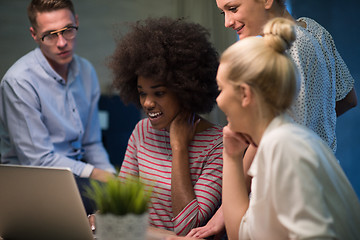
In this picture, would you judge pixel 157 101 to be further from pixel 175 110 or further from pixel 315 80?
pixel 315 80

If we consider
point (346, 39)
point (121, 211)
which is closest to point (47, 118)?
point (346, 39)

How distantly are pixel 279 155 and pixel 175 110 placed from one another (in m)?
0.91

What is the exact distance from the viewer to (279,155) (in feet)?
3.87

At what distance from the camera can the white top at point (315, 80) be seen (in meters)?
1.67

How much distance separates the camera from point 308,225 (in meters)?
1.11

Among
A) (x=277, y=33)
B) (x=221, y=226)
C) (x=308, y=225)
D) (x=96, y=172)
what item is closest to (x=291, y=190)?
(x=308, y=225)

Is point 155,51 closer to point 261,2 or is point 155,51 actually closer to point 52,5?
point 261,2

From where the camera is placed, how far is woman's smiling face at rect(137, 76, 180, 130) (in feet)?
6.54

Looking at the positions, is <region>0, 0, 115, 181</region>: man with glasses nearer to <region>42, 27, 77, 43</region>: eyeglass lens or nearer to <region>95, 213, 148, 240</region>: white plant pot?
<region>42, 27, 77, 43</region>: eyeglass lens

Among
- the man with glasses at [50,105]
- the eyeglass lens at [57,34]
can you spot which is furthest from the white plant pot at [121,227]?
the eyeglass lens at [57,34]

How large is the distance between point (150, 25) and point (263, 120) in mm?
911

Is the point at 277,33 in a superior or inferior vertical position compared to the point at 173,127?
superior

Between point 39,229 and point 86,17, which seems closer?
point 39,229

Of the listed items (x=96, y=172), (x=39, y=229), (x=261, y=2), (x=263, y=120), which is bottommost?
(x=96, y=172)
